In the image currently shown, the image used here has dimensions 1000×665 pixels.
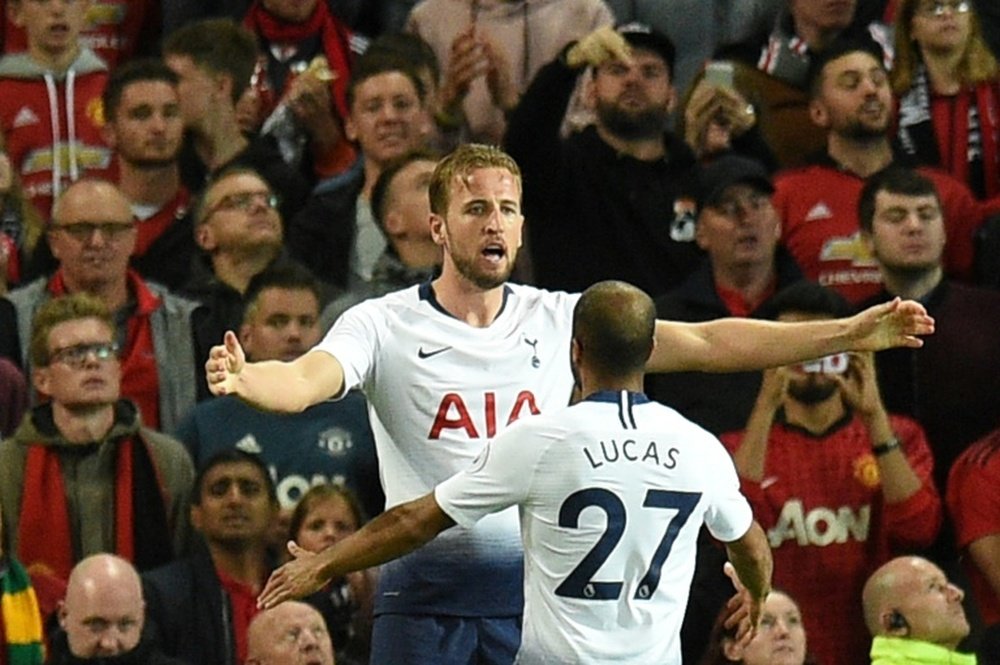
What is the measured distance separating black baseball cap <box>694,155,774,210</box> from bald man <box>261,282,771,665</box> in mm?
3643

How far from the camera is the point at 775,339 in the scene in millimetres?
7848

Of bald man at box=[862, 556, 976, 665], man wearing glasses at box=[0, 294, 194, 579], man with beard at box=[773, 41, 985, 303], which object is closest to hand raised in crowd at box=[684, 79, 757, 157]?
man with beard at box=[773, 41, 985, 303]

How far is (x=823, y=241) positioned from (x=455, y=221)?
3.78 metres

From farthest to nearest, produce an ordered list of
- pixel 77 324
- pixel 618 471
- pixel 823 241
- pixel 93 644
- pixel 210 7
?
pixel 210 7, pixel 823 241, pixel 77 324, pixel 93 644, pixel 618 471

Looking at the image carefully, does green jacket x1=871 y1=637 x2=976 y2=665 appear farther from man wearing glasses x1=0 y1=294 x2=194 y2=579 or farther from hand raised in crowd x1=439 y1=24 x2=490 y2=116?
hand raised in crowd x1=439 y1=24 x2=490 y2=116

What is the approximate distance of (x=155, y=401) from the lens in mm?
10688

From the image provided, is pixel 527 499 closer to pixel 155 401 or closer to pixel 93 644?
pixel 93 644

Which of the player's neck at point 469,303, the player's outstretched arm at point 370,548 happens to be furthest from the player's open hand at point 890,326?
the player's outstretched arm at point 370,548

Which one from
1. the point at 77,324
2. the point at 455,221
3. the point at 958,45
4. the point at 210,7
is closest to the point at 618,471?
the point at 455,221

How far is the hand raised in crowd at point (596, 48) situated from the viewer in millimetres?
10703

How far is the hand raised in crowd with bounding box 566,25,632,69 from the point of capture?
10703 millimetres

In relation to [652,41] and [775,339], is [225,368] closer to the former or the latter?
[775,339]

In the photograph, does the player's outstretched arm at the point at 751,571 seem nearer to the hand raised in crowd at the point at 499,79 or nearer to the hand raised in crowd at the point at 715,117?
the hand raised in crowd at the point at 715,117

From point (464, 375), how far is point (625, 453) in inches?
32.4
